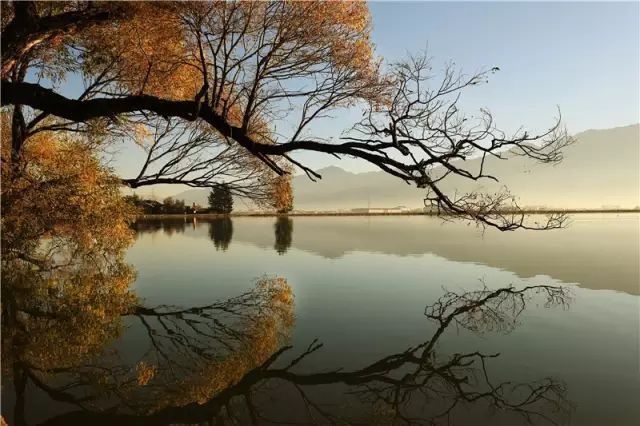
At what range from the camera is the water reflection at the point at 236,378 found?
19.6ft

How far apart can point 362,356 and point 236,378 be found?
7.15 ft

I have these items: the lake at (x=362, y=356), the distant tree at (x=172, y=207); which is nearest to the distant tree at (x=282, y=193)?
the lake at (x=362, y=356)

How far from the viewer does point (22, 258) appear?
18531 millimetres

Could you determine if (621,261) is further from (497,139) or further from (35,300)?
(35,300)

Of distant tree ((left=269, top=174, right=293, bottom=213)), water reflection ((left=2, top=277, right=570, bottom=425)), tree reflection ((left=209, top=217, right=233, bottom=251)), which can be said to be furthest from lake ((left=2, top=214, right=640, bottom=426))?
tree reflection ((left=209, top=217, right=233, bottom=251))

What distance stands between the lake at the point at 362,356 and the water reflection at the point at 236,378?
0.03 metres

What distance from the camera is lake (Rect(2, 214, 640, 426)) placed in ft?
19.8

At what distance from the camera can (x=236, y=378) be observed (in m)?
7.09

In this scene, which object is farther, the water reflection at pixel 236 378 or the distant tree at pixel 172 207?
the distant tree at pixel 172 207

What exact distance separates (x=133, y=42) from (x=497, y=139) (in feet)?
32.3

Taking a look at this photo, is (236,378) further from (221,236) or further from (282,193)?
(221,236)

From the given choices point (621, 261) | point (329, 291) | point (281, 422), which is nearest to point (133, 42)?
point (329, 291)

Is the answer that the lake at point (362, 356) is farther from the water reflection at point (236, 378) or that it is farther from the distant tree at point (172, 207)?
the distant tree at point (172, 207)

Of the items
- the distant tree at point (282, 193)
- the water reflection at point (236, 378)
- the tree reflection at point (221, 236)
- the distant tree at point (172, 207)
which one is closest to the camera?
the water reflection at point (236, 378)
